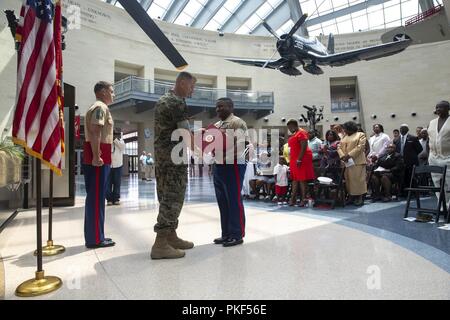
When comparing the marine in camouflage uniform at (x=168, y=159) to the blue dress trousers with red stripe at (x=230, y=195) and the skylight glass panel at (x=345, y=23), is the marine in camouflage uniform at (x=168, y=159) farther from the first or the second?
the skylight glass panel at (x=345, y=23)

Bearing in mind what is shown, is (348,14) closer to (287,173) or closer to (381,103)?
(381,103)

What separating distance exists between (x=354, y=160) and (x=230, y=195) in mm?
3350

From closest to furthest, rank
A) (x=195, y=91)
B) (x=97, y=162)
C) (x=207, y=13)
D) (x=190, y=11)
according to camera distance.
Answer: (x=97, y=162) → (x=195, y=91) → (x=190, y=11) → (x=207, y=13)

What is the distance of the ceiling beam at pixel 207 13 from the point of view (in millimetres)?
21766

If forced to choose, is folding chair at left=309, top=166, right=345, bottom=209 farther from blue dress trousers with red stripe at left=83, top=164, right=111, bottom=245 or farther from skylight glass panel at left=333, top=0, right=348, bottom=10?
skylight glass panel at left=333, top=0, right=348, bottom=10

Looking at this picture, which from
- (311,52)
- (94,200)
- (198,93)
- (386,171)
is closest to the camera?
(94,200)

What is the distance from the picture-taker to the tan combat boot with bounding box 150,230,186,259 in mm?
2549

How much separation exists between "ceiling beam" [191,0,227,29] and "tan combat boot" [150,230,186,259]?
Result: 22.6 m

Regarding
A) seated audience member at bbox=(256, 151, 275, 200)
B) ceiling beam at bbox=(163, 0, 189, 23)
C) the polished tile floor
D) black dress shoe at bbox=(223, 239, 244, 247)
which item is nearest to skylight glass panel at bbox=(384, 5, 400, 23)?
ceiling beam at bbox=(163, 0, 189, 23)

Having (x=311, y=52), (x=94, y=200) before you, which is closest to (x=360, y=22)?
(x=311, y=52)

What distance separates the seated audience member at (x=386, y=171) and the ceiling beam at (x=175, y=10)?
64.8ft

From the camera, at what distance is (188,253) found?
2.75 meters

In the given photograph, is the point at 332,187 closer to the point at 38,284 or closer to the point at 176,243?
the point at 176,243

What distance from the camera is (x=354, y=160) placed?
536cm
